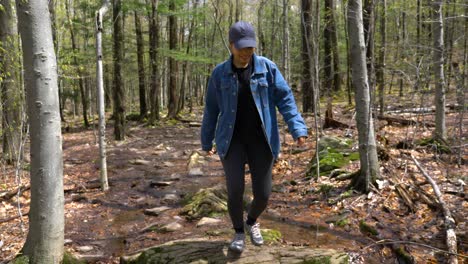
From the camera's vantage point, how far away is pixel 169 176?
936 cm

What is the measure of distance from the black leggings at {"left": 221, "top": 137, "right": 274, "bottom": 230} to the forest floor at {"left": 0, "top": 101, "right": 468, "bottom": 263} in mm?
1272

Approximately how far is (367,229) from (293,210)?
1446 mm

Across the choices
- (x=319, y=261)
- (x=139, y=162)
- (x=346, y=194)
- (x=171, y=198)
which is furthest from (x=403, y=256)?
(x=139, y=162)

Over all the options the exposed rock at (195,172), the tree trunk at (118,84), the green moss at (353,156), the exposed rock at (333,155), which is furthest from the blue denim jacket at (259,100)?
the tree trunk at (118,84)

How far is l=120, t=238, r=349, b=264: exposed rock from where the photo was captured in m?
3.60

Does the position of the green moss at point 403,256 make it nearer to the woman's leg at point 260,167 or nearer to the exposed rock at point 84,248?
the woman's leg at point 260,167

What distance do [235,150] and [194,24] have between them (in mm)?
22096

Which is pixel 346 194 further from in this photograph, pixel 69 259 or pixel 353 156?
pixel 69 259

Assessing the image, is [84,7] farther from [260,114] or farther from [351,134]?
[260,114]

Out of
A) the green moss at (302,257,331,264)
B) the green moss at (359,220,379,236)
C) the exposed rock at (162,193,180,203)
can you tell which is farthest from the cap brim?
the exposed rock at (162,193,180,203)

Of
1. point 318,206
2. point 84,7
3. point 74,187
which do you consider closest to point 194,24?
point 84,7

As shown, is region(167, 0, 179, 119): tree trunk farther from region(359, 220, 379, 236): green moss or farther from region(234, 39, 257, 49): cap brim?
region(234, 39, 257, 49): cap brim

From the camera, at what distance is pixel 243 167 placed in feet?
11.3

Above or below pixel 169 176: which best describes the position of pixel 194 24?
above
